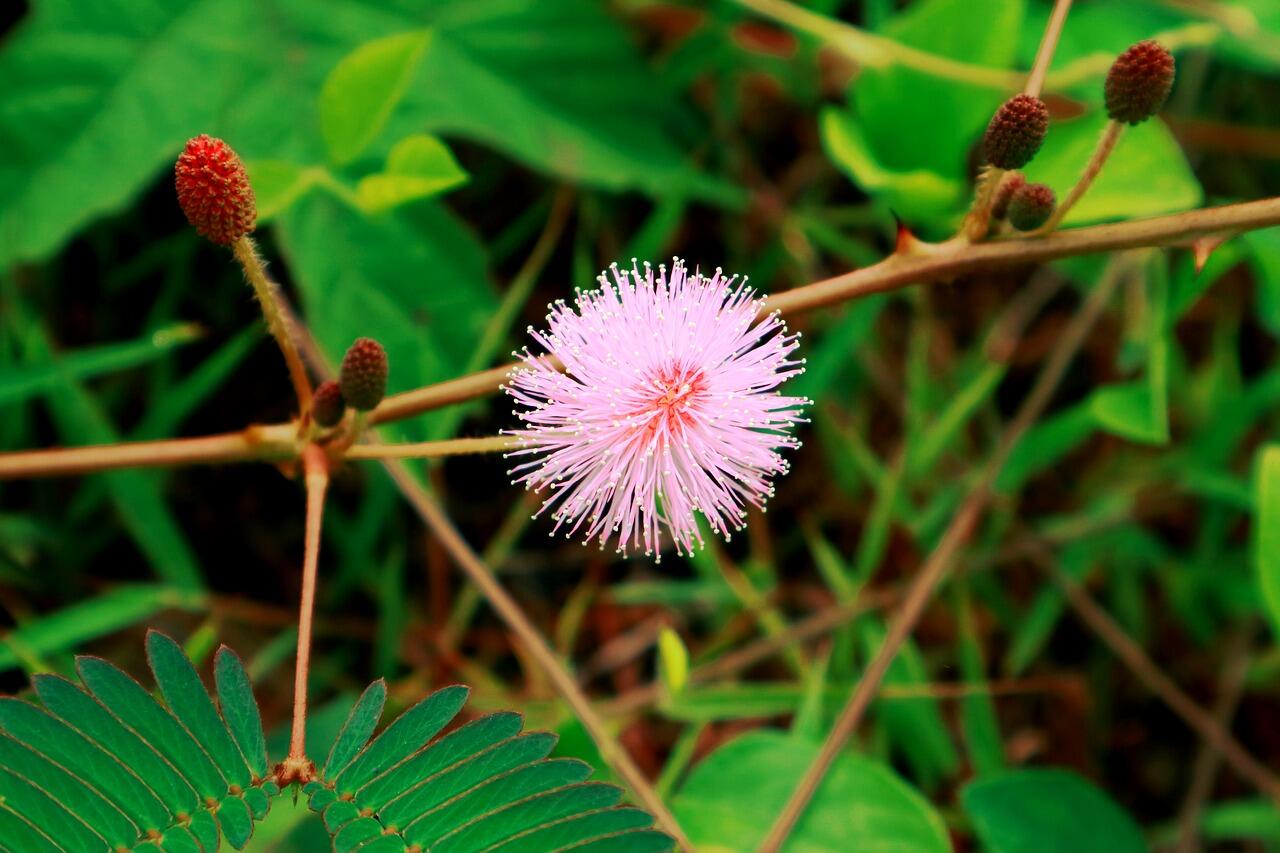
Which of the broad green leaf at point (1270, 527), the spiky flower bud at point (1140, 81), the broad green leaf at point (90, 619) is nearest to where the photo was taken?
the spiky flower bud at point (1140, 81)

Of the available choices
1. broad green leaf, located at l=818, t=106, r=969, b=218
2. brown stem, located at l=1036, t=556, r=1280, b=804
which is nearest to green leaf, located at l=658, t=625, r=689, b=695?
broad green leaf, located at l=818, t=106, r=969, b=218

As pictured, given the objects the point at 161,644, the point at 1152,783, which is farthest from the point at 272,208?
the point at 1152,783

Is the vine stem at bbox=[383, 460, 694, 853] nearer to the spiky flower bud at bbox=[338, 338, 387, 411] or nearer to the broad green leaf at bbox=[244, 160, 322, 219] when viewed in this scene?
the broad green leaf at bbox=[244, 160, 322, 219]

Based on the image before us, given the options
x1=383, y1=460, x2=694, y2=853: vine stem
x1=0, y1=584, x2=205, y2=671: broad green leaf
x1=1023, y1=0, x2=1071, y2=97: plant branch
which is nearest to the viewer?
x1=1023, y1=0, x2=1071, y2=97: plant branch

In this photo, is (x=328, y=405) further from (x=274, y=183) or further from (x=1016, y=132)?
(x=1016, y=132)

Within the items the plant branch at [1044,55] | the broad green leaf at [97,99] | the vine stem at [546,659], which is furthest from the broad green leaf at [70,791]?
the plant branch at [1044,55]

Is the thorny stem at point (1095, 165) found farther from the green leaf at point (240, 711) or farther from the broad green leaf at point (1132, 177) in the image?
the green leaf at point (240, 711)
